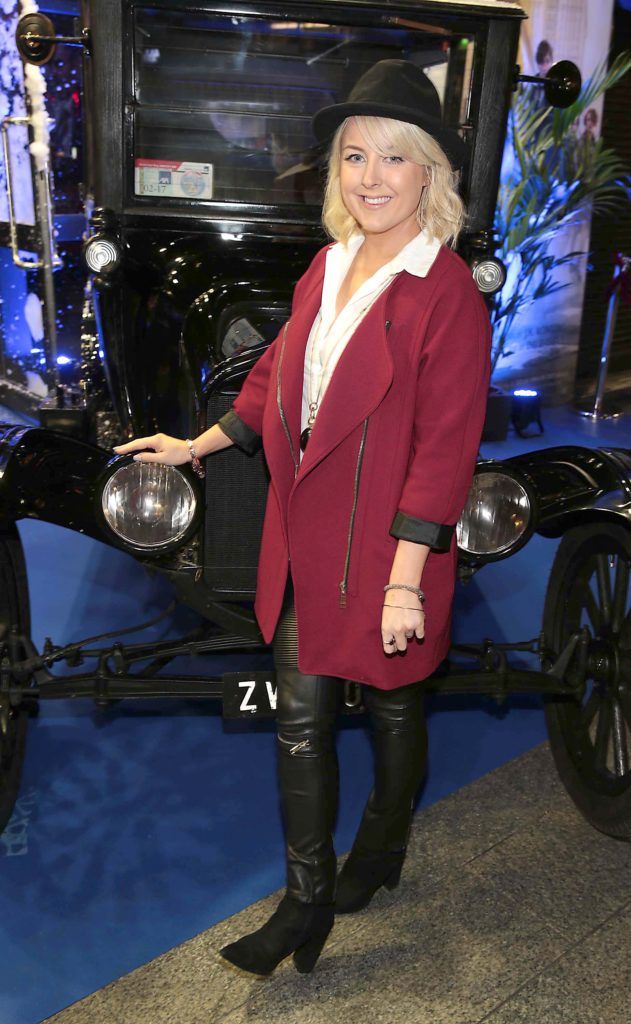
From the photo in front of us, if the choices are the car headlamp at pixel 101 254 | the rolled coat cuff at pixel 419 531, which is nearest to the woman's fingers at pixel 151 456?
the rolled coat cuff at pixel 419 531

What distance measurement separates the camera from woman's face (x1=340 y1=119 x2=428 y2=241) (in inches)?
68.0

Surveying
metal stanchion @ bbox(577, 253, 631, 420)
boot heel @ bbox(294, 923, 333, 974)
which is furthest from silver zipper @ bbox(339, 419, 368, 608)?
metal stanchion @ bbox(577, 253, 631, 420)

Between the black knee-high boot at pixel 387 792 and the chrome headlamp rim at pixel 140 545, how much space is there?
22.1 inches

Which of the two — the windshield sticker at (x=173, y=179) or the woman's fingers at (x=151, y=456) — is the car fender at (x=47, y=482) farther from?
the windshield sticker at (x=173, y=179)

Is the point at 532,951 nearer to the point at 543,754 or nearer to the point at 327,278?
the point at 543,754

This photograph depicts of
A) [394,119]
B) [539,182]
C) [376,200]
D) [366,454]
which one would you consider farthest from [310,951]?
[539,182]

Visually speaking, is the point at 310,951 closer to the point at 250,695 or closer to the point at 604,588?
the point at 250,695

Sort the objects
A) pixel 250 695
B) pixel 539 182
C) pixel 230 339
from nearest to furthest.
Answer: pixel 250 695
pixel 230 339
pixel 539 182

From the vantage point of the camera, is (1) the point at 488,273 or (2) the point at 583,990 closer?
(2) the point at 583,990

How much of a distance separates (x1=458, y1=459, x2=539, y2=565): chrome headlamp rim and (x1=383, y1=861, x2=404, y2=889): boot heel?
70cm

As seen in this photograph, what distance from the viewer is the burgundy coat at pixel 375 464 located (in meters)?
1.68

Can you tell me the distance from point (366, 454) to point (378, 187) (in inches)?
17.7

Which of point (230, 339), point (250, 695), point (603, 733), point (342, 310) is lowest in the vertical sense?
point (603, 733)

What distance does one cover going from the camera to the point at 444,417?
1673mm
